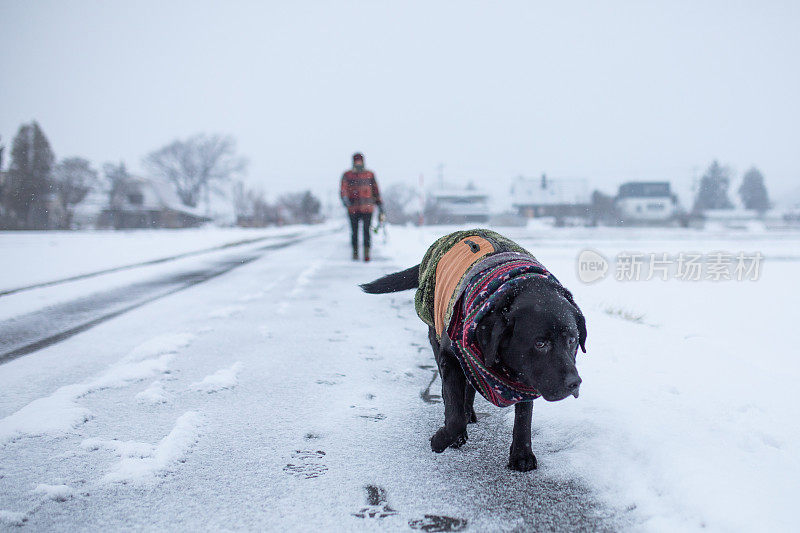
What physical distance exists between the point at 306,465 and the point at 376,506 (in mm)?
378

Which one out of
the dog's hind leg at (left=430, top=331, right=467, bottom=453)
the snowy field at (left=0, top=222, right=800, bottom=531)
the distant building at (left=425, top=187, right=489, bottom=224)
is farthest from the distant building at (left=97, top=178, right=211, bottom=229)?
the dog's hind leg at (left=430, top=331, right=467, bottom=453)

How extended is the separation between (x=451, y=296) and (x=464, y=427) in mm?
528

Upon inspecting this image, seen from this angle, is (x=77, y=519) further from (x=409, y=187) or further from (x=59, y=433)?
(x=409, y=187)

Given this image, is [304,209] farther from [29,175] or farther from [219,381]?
[219,381]

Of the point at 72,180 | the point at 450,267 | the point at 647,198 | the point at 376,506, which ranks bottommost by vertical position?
Result: the point at 376,506

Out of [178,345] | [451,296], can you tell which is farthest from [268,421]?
[178,345]

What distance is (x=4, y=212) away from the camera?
129 ft

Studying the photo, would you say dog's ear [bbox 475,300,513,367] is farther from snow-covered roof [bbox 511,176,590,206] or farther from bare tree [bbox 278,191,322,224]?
bare tree [bbox 278,191,322,224]

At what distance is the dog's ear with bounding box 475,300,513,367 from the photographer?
5.65ft

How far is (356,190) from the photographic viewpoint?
28.7 feet

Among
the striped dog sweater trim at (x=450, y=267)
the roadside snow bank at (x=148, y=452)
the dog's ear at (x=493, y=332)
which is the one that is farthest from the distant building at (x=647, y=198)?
the roadside snow bank at (x=148, y=452)

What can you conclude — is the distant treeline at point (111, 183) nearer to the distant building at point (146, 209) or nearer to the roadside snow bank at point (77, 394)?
the distant building at point (146, 209)

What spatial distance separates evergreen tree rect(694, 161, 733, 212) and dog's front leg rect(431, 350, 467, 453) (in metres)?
87.3

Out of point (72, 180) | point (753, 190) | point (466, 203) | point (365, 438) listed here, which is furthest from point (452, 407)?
point (753, 190)
